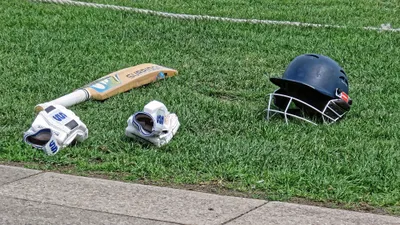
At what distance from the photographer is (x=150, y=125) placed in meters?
5.89

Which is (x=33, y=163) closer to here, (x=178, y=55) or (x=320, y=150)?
(x=320, y=150)

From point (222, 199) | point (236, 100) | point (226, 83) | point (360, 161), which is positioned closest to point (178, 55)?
point (226, 83)

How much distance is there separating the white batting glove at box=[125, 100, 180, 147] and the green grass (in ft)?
0.25

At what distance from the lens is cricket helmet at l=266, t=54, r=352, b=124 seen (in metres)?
6.64

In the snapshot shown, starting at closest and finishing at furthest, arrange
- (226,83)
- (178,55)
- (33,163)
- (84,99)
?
(33,163) < (84,99) < (226,83) < (178,55)

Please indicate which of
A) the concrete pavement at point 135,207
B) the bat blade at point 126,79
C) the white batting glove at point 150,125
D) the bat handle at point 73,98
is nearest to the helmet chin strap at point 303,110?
the white batting glove at point 150,125

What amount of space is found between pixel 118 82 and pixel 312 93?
1983mm

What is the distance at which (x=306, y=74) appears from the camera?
266 inches

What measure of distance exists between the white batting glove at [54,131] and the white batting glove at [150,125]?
1.22 ft

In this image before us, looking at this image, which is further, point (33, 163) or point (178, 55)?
point (178, 55)

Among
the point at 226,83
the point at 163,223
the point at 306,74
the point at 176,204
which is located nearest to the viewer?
the point at 163,223

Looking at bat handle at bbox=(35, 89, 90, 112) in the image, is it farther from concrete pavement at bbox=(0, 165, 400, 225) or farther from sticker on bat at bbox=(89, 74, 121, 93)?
concrete pavement at bbox=(0, 165, 400, 225)

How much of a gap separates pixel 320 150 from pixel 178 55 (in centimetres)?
381

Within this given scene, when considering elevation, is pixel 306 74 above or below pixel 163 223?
above
